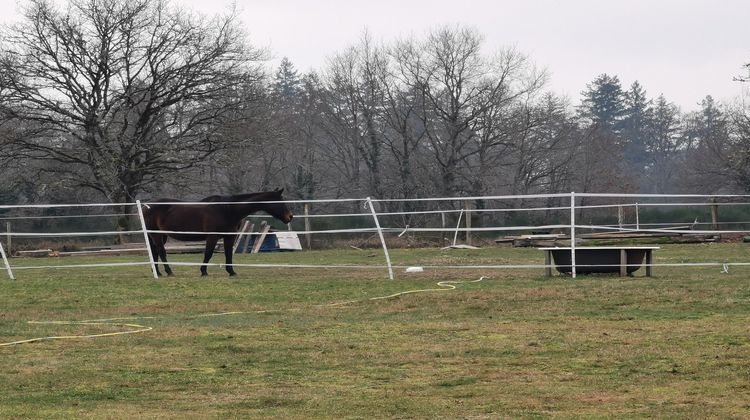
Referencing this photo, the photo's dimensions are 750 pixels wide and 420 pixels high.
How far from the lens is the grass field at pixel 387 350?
23.1 feet

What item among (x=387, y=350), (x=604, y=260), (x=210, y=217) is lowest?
(x=387, y=350)

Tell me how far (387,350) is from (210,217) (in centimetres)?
1086

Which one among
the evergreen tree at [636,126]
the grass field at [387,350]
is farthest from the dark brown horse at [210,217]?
A: the evergreen tree at [636,126]

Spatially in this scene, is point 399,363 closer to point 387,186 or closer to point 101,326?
point 101,326

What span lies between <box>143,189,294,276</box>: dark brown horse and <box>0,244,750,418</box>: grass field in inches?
108

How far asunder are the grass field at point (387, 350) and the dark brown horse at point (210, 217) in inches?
108

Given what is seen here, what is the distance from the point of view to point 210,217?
19.9m

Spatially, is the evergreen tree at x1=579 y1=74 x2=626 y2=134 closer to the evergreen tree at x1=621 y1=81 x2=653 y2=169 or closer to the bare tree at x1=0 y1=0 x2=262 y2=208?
the evergreen tree at x1=621 y1=81 x2=653 y2=169

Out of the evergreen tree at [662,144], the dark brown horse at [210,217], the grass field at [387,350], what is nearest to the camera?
the grass field at [387,350]

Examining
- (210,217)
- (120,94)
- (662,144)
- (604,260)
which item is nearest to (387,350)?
(604,260)

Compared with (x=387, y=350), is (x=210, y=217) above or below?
above

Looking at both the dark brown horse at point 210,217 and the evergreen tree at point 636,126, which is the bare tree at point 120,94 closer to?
the dark brown horse at point 210,217

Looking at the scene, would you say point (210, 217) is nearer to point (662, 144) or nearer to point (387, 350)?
point (387, 350)

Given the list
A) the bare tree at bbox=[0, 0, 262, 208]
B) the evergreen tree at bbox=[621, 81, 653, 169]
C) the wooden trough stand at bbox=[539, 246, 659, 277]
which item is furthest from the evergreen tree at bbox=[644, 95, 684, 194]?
the wooden trough stand at bbox=[539, 246, 659, 277]
